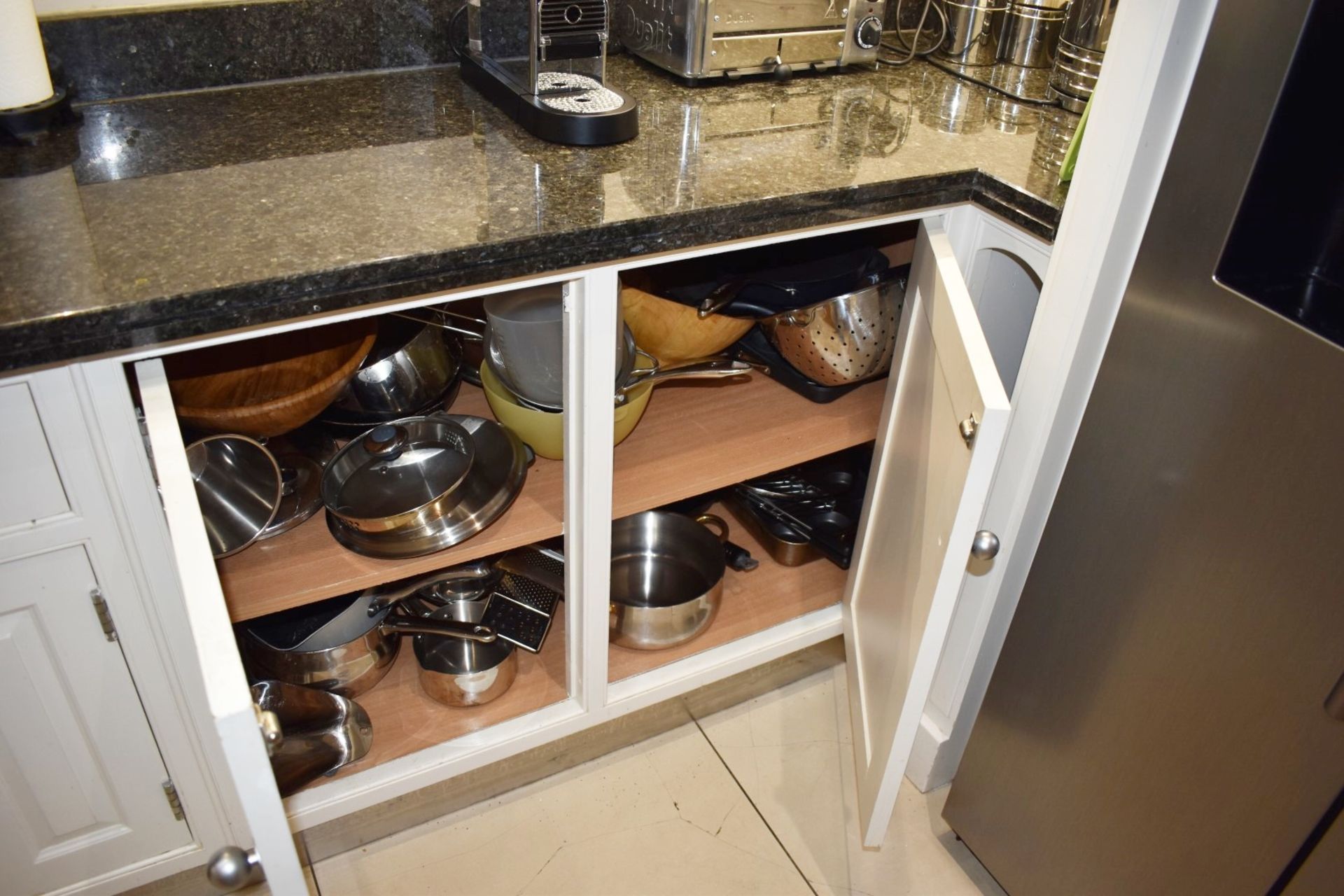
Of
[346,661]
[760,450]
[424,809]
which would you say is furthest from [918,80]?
[424,809]

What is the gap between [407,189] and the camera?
107cm

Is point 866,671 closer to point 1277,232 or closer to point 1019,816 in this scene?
point 1019,816

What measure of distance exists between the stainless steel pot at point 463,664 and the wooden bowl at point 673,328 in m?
0.47

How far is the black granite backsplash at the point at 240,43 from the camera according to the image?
1236mm

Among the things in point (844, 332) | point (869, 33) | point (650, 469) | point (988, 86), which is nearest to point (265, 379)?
point (650, 469)

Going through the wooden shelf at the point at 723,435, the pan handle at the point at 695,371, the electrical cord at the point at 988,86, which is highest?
the electrical cord at the point at 988,86

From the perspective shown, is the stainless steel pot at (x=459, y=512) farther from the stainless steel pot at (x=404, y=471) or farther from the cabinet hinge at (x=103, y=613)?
the cabinet hinge at (x=103, y=613)

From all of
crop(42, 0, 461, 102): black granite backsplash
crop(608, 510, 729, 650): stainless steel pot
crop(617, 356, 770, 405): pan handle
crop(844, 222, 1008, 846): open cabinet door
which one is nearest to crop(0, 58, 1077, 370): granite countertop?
crop(42, 0, 461, 102): black granite backsplash

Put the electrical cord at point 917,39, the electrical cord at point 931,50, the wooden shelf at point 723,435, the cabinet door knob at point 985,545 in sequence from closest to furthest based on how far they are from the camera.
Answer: the cabinet door knob at point 985,545 < the wooden shelf at point 723,435 < the electrical cord at point 931,50 < the electrical cord at point 917,39

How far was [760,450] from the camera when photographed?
1434 mm

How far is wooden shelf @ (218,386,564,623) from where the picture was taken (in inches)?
45.5

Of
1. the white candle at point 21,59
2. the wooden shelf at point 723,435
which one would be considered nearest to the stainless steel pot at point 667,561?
the wooden shelf at point 723,435

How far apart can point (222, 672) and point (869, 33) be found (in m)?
1.25

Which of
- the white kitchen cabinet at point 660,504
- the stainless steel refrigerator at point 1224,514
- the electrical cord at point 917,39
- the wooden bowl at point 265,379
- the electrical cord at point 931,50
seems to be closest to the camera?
the stainless steel refrigerator at point 1224,514
